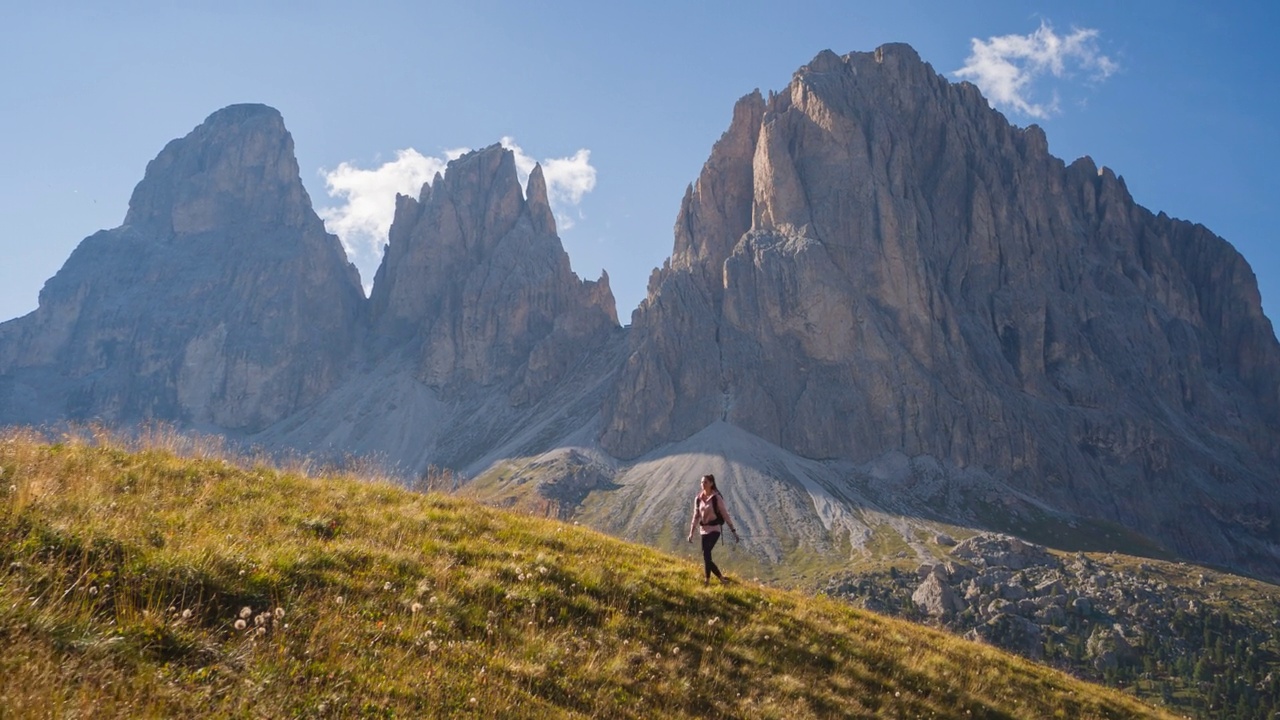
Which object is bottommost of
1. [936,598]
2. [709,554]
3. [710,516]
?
[936,598]

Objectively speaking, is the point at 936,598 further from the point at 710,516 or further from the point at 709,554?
the point at 709,554

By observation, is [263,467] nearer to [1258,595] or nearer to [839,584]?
[839,584]

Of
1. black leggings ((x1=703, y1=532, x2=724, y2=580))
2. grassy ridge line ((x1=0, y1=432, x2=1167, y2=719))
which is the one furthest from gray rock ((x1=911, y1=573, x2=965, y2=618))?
black leggings ((x1=703, y1=532, x2=724, y2=580))

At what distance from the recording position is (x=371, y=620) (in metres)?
9.34

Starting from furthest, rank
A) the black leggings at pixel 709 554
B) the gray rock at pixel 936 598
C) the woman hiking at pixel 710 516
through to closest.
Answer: the gray rock at pixel 936 598
the woman hiking at pixel 710 516
the black leggings at pixel 709 554

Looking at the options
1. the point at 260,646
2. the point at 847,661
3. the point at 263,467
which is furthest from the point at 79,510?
the point at 847,661

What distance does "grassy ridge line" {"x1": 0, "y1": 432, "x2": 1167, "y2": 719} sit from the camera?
23.4 feet

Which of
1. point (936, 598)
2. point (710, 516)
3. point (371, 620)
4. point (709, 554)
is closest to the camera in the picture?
point (371, 620)

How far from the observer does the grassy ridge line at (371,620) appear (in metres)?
7.14

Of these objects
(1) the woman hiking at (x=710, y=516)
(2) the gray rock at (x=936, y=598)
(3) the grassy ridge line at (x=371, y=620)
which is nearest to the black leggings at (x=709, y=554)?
(1) the woman hiking at (x=710, y=516)

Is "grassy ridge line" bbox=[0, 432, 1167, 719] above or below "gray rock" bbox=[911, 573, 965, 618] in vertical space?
above

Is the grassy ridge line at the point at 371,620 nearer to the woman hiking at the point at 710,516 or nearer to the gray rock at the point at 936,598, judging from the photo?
the woman hiking at the point at 710,516

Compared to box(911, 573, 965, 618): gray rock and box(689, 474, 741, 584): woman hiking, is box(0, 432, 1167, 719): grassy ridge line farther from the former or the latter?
box(911, 573, 965, 618): gray rock

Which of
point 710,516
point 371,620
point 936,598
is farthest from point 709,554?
point 936,598
